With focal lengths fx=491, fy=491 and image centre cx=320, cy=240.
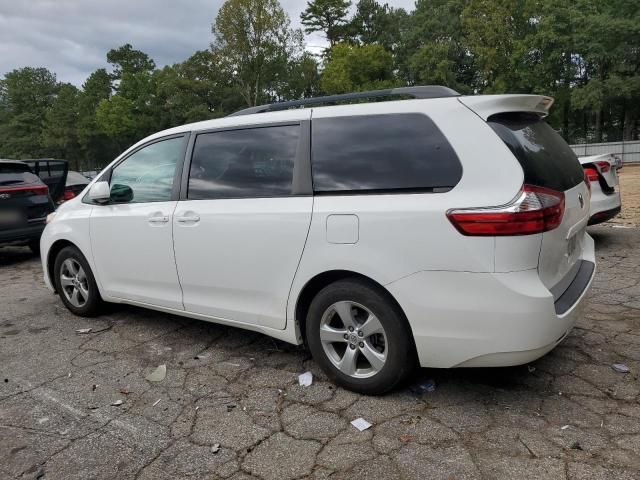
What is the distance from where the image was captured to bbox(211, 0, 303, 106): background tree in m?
41.2

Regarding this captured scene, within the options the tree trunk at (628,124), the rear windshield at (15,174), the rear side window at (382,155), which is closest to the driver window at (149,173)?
the rear side window at (382,155)

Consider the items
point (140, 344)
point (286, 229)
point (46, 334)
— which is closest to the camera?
point (286, 229)

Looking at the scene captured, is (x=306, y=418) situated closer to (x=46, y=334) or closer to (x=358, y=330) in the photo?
(x=358, y=330)

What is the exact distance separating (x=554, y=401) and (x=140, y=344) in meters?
2.95

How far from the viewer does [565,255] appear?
2.69m

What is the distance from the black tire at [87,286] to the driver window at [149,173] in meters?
0.81

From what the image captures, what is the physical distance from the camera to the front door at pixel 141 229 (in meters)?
3.63

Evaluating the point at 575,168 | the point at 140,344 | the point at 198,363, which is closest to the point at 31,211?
the point at 140,344

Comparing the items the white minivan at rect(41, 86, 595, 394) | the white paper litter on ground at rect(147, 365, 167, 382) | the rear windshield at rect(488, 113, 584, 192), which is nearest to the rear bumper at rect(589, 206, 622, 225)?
the white minivan at rect(41, 86, 595, 394)

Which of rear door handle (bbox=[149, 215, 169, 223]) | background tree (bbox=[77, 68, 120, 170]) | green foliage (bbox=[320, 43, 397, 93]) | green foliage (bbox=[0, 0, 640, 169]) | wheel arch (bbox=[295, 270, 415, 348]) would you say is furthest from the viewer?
background tree (bbox=[77, 68, 120, 170])

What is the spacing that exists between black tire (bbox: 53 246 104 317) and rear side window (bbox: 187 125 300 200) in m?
1.56

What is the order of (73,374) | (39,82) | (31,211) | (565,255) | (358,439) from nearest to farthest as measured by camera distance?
1. (358,439)
2. (565,255)
3. (73,374)
4. (31,211)
5. (39,82)

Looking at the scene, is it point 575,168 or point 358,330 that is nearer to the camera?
point 358,330

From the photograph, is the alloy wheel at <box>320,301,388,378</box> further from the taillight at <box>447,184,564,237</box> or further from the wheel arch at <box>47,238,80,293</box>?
the wheel arch at <box>47,238,80,293</box>
